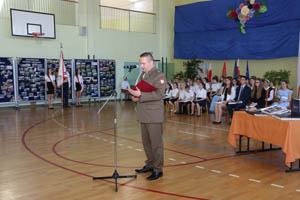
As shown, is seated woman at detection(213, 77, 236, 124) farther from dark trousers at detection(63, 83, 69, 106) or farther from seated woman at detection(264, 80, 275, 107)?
dark trousers at detection(63, 83, 69, 106)

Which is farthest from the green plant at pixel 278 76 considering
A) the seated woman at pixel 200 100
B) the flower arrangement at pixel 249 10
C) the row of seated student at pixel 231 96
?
the seated woman at pixel 200 100

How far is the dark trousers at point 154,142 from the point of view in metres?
3.82

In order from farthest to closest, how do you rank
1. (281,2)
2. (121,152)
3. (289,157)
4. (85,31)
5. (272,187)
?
1. (85,31)
2. (281,2)
3. (121,152)
4. (289,157)
5. (272,187)

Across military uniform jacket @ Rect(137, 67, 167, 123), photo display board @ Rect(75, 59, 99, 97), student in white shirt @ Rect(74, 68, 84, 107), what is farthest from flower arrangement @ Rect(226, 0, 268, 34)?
military uniform jacket @ Rect(137, 67, 167, 123)

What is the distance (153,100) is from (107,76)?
10.7 m

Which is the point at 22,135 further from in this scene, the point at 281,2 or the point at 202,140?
the point at 281,2

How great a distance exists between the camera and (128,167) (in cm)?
447

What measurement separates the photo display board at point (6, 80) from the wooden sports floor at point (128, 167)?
4.36 metres

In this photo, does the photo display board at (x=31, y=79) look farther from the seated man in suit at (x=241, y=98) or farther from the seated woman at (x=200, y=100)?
the seated man in suit at (x=241, y=98)

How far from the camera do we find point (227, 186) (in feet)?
12.1

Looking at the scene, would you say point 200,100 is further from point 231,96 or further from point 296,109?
point 296,109

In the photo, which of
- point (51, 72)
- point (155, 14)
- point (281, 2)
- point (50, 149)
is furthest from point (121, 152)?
point (155, 14)

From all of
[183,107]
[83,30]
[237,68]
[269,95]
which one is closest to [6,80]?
[83,30]

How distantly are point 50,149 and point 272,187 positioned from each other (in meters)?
3.82
